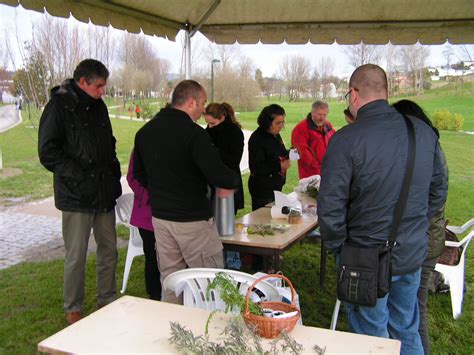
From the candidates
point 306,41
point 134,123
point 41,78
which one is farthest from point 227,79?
point 306,41

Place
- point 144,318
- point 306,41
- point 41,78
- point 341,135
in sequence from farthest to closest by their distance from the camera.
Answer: point 41,78 < point 306,41 < point 341,135 < point 144,318

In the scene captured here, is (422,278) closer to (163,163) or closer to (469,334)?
(469,334)

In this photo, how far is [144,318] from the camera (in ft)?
5.81

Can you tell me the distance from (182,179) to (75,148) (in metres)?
0.98

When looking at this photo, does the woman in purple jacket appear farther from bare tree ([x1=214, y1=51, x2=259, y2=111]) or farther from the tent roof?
bare tree ([x1=214, y1=51, x2=259, y2=111])

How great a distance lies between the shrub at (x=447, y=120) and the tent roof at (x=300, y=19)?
45.7 ft

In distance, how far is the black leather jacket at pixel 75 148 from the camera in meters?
3.02

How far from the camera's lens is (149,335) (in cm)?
163

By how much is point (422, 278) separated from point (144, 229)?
1.83 meters

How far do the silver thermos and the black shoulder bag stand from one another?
1136 millimetres

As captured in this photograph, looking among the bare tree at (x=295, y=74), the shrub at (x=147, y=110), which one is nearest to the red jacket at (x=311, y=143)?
the shrub at (x=147, y=110)

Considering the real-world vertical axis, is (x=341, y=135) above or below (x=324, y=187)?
above

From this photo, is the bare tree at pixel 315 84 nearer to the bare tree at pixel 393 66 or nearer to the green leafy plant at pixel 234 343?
the bare tree at pixel 393 66

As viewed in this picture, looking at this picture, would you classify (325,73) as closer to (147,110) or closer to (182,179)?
(147,110)
